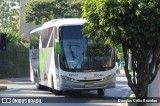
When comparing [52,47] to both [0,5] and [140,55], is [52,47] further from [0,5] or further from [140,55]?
[0,5]

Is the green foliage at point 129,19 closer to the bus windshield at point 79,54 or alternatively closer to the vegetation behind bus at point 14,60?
the bus windshield at point 79,54

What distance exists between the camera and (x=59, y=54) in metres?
19.2

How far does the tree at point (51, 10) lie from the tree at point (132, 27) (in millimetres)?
39486

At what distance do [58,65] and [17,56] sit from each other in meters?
25.3

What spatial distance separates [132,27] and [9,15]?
78707 mm

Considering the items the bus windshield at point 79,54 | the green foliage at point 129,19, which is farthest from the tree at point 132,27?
the bus windshield at point 79,54

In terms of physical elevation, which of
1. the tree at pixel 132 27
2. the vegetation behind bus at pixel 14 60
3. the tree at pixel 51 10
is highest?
the tree at pixel 51 10

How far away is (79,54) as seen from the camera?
19.1 metres

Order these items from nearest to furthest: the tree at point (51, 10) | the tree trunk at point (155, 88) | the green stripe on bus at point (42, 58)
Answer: the tree trunk at point (155, 88) → the green stripe on bus at point (42, 58) → the tree at point (51, 10)

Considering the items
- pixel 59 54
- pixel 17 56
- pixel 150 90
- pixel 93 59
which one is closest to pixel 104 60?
pixel 93 59

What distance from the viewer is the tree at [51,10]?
51094mm

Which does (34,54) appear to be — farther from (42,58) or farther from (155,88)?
(155,88)

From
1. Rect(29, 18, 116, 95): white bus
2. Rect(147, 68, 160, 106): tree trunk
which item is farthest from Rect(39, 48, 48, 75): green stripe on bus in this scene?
Rect(147, 68, 160, 106): tree trunk

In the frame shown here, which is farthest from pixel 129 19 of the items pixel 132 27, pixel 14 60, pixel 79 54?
pixel 14 60
